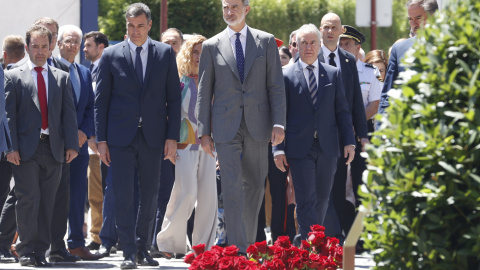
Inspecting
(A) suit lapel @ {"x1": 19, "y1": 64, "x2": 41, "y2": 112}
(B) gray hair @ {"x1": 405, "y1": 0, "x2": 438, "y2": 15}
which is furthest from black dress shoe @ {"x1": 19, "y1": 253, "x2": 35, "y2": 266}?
(B) gray hair @ {"x1": 405, "y1": 0, "x2": 438, "y2": 15}

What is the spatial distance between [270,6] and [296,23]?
1101mm

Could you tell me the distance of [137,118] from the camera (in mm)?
10188

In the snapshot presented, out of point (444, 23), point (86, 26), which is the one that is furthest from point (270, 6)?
point (444, 23)

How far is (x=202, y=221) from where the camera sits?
11.1 meters

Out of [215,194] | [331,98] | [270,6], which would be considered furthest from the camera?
[270,6]

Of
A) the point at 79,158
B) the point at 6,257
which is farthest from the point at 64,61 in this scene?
the point at 6,257

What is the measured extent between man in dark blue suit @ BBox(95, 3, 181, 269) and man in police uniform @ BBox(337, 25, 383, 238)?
238 cm

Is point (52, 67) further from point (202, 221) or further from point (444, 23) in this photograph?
point (444, 23)

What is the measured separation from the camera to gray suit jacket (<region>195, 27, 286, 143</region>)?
9.76 m

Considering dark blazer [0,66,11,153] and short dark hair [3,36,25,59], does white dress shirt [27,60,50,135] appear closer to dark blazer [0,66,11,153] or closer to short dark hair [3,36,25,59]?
dark blazer [0,66,11,153]

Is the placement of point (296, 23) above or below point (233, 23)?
above

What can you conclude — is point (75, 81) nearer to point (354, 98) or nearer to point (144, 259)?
point (144, 259)

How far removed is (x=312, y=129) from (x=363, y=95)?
7.07ft

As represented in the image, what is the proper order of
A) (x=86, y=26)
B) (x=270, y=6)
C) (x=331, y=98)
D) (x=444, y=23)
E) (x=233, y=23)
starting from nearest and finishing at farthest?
(x=444, y=23) < (x=233, y=23) < (x=331, y=98) < (x=86, y=26) < (x=270, y=6)
